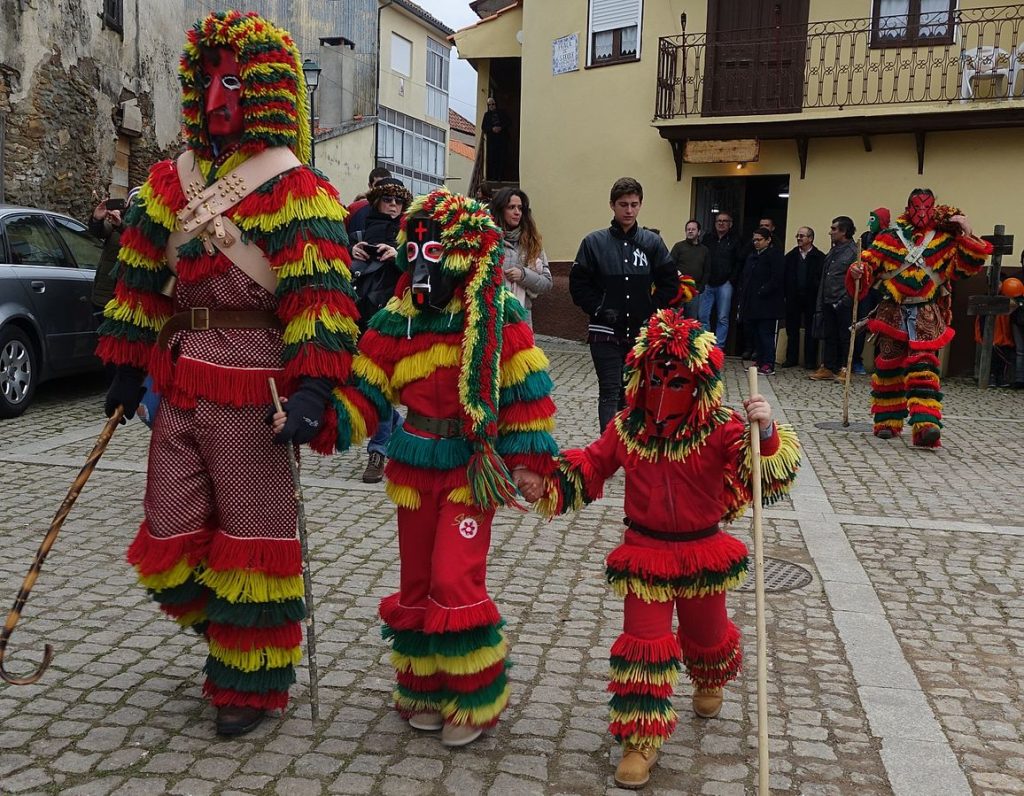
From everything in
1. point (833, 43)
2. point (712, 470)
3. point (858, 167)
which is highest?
point (833, 43)

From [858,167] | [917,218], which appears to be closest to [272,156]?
[917,218]

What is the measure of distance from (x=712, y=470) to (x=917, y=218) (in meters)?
6.58

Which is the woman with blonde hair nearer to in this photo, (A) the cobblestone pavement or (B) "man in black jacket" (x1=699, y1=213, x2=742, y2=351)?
(A) the cobblestone pavement

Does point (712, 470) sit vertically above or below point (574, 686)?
above

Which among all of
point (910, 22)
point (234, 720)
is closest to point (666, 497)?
point (234, 720)

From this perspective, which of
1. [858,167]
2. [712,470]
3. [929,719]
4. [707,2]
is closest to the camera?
[712,470]

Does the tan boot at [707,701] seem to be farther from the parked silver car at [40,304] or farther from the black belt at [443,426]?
the parked silver car at [40,304]

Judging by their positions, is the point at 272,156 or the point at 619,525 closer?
the point at 272,156

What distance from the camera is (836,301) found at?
532 inches

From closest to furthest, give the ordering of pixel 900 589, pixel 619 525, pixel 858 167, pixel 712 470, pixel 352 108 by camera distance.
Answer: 1. pixel 712 470
2. pixel 900 589
3. pixel 619 525
4. pixel 858 167
5. pixel 352 108

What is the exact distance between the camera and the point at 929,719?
12.3 feet

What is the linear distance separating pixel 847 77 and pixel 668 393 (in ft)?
44.8

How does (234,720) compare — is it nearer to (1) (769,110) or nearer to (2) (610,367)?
(2) (610,367)

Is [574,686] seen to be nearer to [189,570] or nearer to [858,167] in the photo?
[189,570]
